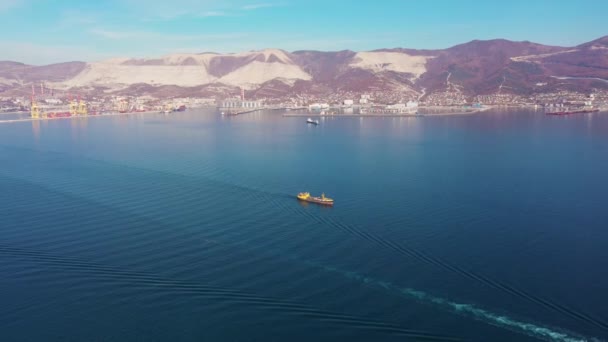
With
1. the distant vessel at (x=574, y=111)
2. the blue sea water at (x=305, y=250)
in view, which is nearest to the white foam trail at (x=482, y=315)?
the blue sea water at (x=305, y=250)

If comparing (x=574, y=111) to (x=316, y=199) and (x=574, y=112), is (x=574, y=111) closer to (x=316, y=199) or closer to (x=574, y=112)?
(x=574, y=112)

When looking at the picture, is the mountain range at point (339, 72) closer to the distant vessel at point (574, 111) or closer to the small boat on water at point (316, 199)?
the distant vessel at point (574, 111)

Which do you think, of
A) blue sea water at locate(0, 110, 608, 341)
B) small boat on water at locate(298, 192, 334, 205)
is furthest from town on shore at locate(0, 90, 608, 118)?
small boat on water at locate(298, 192, 334, 205)

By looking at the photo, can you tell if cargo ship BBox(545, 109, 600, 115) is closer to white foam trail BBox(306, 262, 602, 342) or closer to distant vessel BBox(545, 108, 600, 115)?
distant vessel BBox(545, 108, 600, 115)

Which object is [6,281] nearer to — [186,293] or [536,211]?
[186,293]

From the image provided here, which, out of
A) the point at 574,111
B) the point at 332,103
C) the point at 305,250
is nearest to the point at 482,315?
the point at 305,250

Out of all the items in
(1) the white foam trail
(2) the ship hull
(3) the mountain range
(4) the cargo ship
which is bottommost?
(1) the white foam trail
